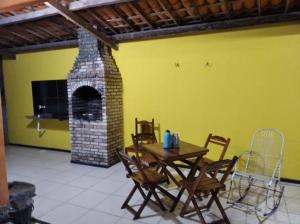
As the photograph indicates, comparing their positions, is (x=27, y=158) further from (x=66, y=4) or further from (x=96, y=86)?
(x=66, y=4)

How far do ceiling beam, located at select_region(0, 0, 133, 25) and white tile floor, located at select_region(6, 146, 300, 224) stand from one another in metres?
2.73

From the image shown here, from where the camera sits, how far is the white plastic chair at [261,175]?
304cm

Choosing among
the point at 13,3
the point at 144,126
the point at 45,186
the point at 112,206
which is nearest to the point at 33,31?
the point at 13,3

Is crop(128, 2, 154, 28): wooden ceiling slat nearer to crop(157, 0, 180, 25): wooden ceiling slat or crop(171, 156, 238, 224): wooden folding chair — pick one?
crop(157, 0, 180, 25): wooden ceiling slat

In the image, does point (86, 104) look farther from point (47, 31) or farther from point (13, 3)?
point (13, 3)

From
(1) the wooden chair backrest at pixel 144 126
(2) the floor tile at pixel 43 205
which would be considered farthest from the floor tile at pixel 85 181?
(1) the wooden chair backrest at pixel 144 126

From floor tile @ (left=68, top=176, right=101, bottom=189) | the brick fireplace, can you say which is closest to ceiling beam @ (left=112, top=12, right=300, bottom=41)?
the brick fireplace

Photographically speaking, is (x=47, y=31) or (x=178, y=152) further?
(x=47, y=31)

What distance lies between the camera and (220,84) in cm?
400

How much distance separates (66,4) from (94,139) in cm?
238

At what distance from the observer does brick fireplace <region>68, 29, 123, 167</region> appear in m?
4.46

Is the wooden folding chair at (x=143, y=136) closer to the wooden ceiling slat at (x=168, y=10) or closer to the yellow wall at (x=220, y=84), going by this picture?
the yellow wall at (x=220, y=84)

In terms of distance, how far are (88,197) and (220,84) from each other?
270cm

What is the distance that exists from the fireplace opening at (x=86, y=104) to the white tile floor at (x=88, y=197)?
99 centimetres
